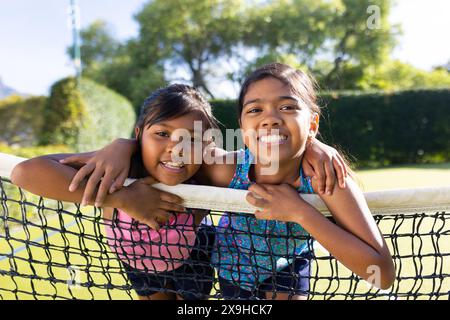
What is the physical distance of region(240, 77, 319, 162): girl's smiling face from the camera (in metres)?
1.77

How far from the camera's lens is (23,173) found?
1.83 metres

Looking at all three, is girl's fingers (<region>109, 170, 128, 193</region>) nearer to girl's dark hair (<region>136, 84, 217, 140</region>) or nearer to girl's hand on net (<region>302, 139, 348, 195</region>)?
girl's dark hair (<region>136, 84, 217, 140</region>)

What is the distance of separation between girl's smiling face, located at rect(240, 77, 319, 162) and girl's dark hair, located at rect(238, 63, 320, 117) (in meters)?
0.02

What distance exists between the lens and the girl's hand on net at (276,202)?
62.9 inches

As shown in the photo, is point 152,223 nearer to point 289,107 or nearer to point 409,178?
point 289,107

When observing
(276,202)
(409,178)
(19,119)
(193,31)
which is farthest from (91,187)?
(193,31)

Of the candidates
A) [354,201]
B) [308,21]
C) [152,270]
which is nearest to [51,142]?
[152,270]

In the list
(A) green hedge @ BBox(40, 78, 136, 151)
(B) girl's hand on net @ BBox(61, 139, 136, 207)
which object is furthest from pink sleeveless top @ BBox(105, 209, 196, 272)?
(A) green hedge @ BBox(40, 78, 136, 151)

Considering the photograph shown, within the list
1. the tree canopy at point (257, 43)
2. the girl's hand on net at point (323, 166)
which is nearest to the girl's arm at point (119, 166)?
the girl's hand on net at point (323, 166)

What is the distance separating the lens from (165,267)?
6.99 feet

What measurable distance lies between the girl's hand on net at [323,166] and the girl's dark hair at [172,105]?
0.51 m
